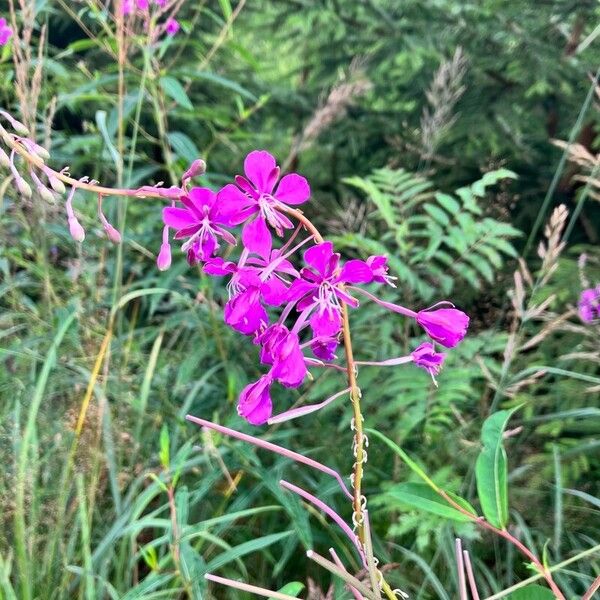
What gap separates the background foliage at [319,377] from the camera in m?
1.37

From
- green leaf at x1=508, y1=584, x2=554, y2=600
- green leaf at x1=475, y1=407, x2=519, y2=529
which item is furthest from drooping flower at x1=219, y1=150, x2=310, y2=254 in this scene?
green leaf at x1=508, y1=584, x2=554, y2=600

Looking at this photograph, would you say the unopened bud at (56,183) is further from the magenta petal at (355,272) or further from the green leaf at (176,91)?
the green leaf at (176,91)

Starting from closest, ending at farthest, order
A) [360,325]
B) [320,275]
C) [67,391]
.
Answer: [320,275], [67,391], [360,325]

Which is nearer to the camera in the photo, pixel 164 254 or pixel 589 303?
pixel 164 254

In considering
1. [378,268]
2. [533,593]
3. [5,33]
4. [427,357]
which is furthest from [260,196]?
[5,33]

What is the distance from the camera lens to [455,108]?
276 cm

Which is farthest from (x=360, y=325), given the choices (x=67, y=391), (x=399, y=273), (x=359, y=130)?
(x=359, y=130)

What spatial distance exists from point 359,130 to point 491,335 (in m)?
1.38

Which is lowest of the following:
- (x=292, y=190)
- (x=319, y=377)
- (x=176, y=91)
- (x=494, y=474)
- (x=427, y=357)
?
(x=319, y=377)

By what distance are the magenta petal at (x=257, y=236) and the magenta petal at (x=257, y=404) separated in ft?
0.38

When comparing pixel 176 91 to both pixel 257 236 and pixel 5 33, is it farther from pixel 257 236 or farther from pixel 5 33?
pixel 257 236

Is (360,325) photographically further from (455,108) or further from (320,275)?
(455,108)

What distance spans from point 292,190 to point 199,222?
0.30 feet

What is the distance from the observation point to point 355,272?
0.63m
